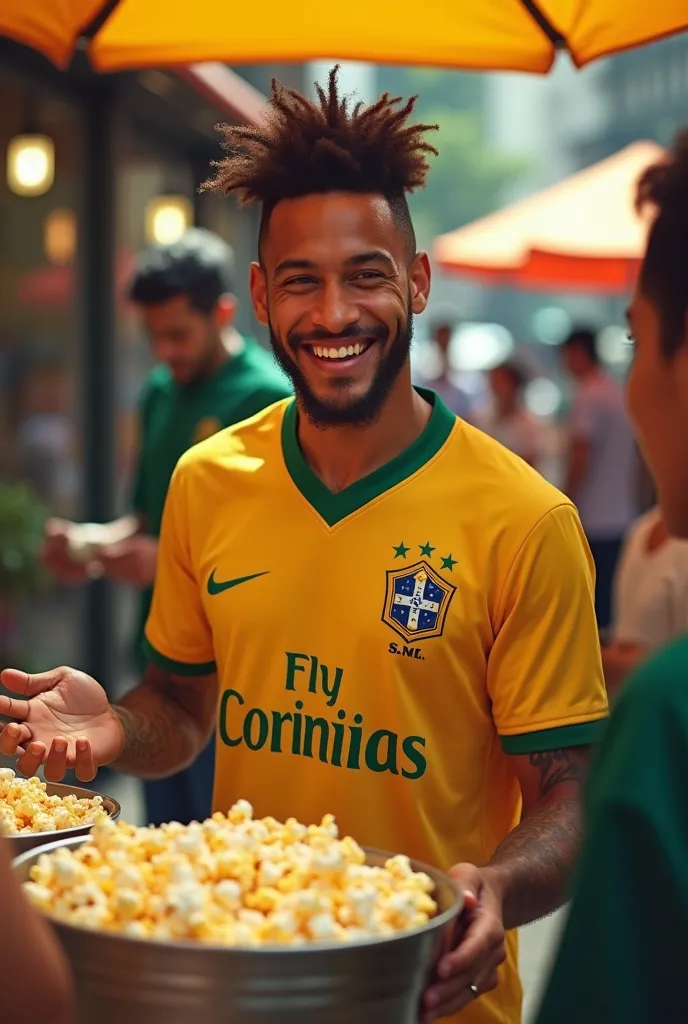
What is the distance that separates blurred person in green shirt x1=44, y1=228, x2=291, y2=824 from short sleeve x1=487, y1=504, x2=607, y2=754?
7.93ft

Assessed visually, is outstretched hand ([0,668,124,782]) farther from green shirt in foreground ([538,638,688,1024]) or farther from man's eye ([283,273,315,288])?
green shirt in foreground ([538,638,688,1024])

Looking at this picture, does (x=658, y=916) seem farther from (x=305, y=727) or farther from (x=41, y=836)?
(x=305, y=727)

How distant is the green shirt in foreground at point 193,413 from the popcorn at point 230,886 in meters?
2.80

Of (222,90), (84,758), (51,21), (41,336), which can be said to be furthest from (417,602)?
(41,336)

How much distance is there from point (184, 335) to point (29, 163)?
8.92 ft

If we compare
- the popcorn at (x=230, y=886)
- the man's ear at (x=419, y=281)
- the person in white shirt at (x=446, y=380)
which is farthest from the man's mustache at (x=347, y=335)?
the person in white shirt at (x=446, y=380)

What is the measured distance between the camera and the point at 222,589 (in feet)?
7.88

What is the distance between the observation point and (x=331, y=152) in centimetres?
234

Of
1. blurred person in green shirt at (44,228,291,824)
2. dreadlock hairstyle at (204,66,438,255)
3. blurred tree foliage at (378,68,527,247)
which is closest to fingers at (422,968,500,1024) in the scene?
dreadlock hairstyle at (204,66,438,255)

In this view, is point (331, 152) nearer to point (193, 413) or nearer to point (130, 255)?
point (193, 413)

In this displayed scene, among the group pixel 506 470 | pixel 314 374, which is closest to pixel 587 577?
pixel 506 470

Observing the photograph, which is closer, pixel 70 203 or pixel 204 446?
pixel 204 446

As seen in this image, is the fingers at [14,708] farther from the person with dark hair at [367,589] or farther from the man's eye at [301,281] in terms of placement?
the man's eye at [301,281]

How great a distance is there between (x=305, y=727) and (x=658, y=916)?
111cm
